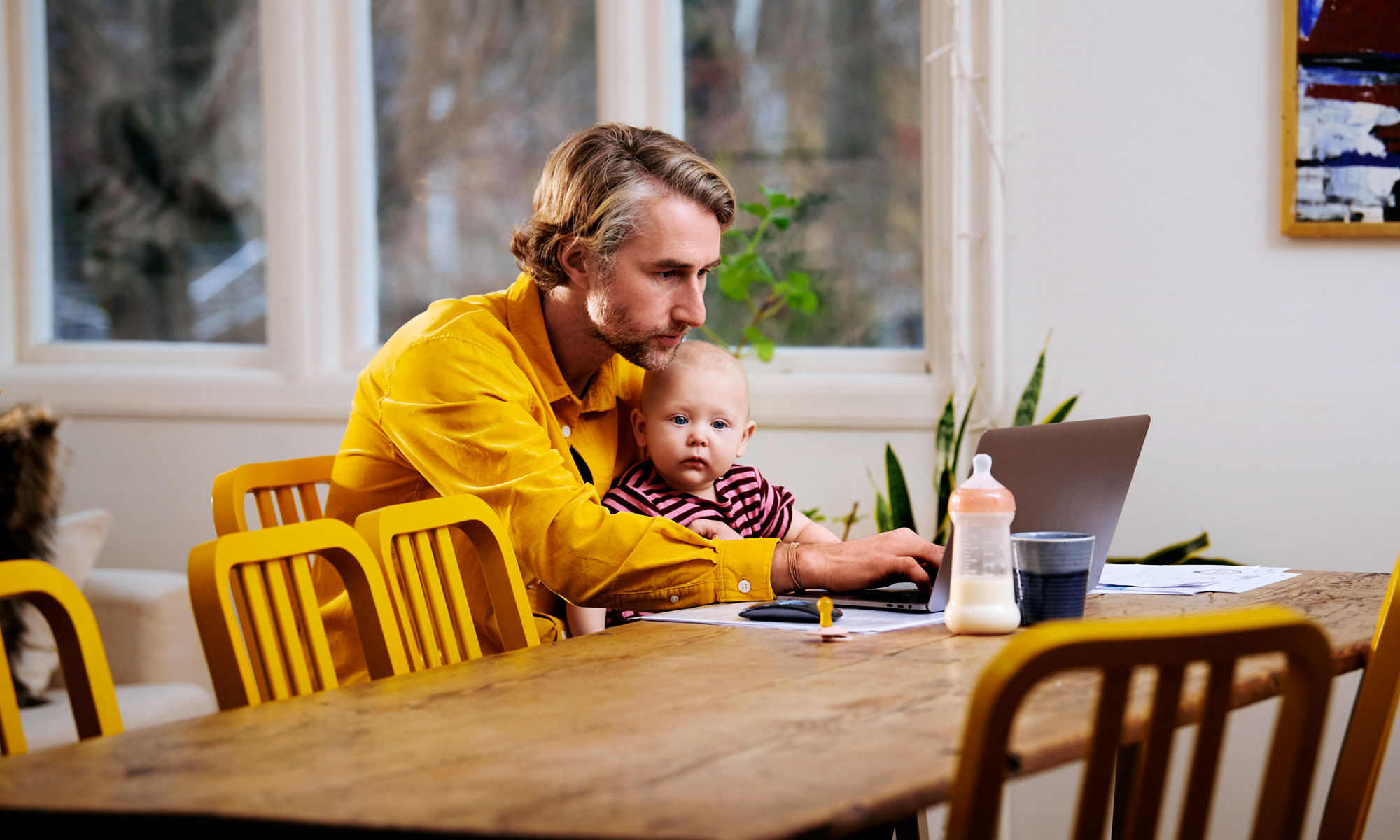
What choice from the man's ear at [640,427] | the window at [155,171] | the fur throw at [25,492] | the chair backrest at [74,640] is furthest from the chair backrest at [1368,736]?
the window at [155,171]

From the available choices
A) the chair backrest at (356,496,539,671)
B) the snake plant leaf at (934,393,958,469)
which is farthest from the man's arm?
the snake plant leaf at (934,393,958,469)

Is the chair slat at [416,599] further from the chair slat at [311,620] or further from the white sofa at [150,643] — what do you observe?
the white sofa at [150,643]

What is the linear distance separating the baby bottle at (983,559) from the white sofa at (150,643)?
1.90m

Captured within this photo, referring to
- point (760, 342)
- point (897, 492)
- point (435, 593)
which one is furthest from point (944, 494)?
point (435, 593)

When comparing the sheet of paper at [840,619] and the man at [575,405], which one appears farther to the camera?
the man at [575,405]

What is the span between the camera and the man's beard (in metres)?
2.00

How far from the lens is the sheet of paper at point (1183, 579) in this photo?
1.76 m

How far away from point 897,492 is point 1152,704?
190 cm

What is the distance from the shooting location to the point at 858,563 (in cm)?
172

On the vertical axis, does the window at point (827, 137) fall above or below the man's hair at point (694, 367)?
above

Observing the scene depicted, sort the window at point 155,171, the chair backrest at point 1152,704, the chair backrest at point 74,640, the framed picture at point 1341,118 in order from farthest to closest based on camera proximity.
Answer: the window at point 155,171
the framed picture at point 1341,118
the chair backrest at point 74,640
the chair backrest at point 1152,704

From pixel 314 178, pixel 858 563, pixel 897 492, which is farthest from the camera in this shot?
pixel 314 178

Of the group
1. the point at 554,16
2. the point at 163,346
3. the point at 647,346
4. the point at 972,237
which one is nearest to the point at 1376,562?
the point at 972,237

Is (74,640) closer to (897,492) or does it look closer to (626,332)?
(626,332)
